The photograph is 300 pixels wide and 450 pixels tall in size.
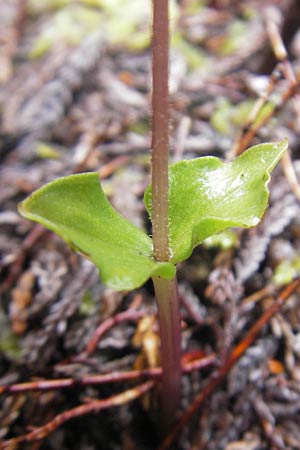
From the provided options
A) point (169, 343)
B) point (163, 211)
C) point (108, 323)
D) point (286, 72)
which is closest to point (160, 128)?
point (163, 211)

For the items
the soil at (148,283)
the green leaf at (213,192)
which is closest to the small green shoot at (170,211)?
the green leaf at (213,192)

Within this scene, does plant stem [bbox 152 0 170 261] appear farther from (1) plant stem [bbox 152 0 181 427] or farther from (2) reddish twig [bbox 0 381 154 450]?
(2) reddish twig [bbox 0 381 154 450]

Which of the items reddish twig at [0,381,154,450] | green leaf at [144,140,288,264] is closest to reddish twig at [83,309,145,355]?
reddish twig at [0,381,154,450]

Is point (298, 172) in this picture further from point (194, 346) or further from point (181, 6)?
point (181, 6)

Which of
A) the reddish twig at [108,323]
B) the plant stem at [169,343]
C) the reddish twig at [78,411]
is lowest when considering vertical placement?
the reddish twig at [78,411]

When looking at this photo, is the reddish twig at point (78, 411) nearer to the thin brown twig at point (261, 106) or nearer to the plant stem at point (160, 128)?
the plant stem at point (160, 128)
